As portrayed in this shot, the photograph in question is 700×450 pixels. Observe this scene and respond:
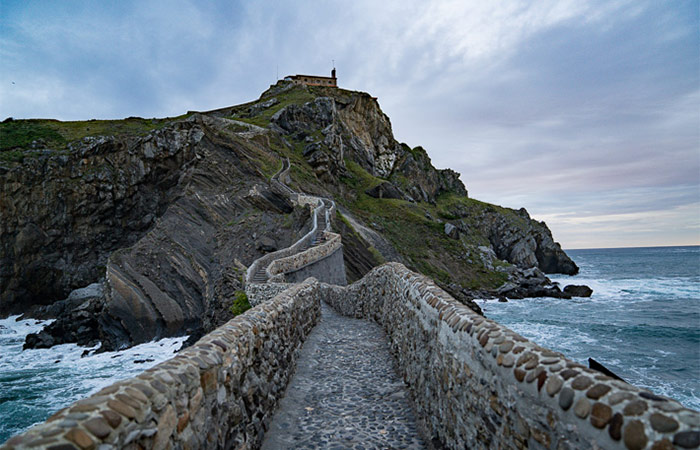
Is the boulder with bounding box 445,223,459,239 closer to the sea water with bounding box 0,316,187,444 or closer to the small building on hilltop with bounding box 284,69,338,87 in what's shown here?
the sea water with bounding box 0,316,187,444

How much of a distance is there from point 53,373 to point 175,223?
52.7 ft

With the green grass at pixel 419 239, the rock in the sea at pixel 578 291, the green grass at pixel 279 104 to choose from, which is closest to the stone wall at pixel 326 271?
the green grass at pixel 419 239

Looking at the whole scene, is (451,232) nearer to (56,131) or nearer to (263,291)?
(263,291)

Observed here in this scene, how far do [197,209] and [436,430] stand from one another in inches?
1522

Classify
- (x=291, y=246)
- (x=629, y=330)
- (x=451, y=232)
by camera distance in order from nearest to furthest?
(x=291, y=246)
(x=629, y=330)
(x=451, y=232)

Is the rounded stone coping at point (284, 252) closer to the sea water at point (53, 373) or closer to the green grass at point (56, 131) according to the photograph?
the sea water at point (53, 373)

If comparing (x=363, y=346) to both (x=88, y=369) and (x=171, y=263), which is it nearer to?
(x=88, y=369)

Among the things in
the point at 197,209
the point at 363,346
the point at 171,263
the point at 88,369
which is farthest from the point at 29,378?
the point at 363,346

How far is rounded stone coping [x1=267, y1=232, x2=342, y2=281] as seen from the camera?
2251 centimetres

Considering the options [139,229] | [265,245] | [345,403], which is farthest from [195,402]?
[139,229]

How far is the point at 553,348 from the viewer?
30.0 metres

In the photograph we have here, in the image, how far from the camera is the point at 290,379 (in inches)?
325

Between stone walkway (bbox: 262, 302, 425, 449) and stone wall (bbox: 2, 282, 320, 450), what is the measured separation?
45 cm

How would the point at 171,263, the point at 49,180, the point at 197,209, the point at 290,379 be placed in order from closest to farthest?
the point at 290,379, the point at 171,263, the point at 197,209, the point at 49,180
